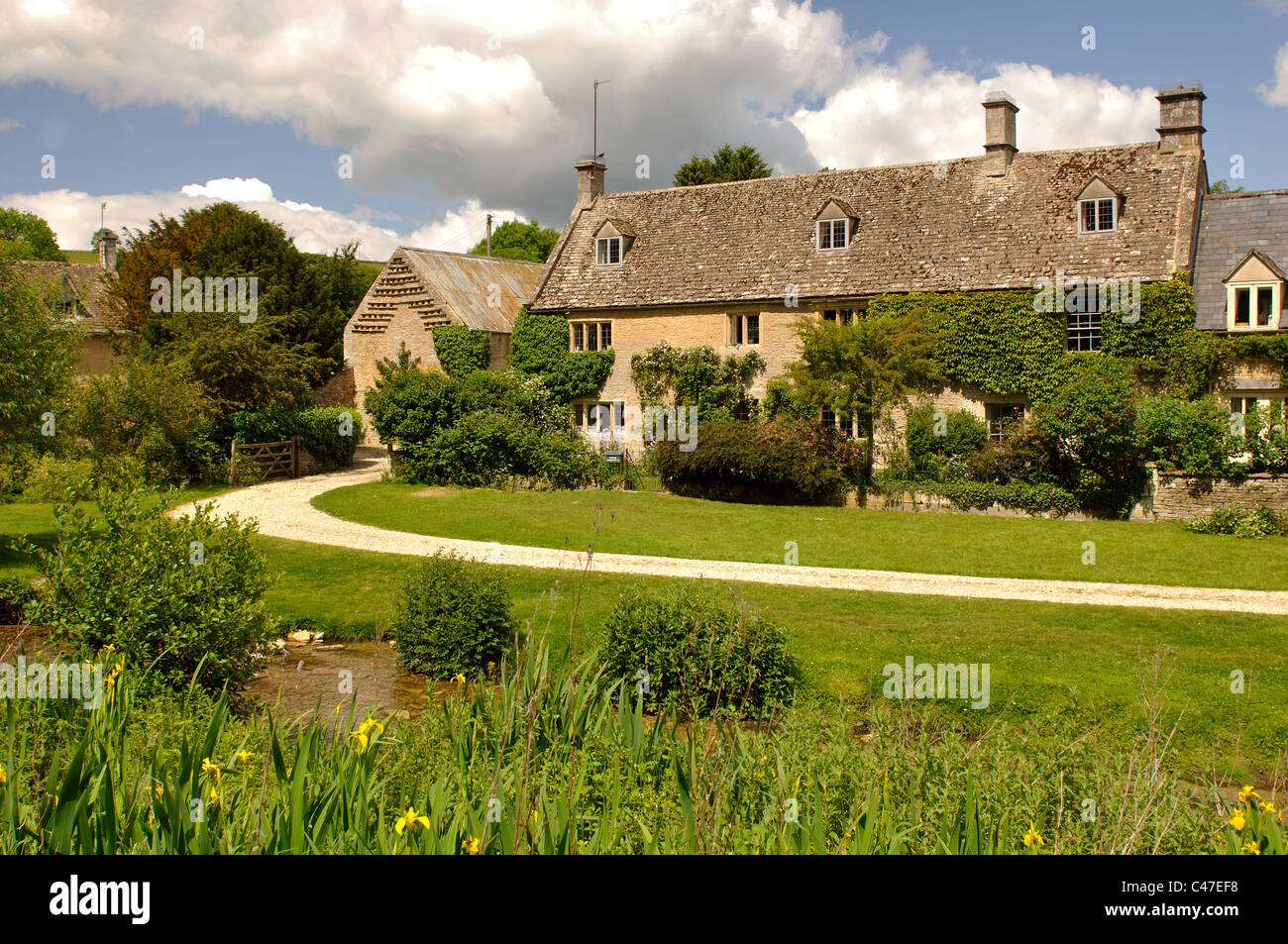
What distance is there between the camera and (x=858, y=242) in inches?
1233

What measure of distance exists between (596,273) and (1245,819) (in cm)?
3170

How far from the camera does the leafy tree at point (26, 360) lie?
16.0 meters

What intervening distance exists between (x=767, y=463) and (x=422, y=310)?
659 inches

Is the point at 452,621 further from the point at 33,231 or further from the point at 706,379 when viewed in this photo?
the point at 33,231

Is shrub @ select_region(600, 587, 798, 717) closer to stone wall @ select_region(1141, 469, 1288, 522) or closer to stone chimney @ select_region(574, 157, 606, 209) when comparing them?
stone wall @ select_region(1141, 469, 1288, 522)

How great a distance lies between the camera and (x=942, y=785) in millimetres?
5910

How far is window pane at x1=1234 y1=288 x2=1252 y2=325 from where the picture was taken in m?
26.3

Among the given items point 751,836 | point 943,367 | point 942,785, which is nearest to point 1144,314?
point 943,367

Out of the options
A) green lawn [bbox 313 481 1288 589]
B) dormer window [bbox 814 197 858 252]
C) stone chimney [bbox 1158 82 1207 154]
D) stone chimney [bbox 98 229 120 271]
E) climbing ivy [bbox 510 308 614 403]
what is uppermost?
stone chimney [bbox 98 229 120 271]

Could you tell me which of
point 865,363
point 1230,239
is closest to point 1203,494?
point 865,363

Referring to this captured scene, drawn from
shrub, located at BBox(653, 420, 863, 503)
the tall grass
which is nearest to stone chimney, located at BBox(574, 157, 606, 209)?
shrub, located at BBox(653, 420, 863, 503)

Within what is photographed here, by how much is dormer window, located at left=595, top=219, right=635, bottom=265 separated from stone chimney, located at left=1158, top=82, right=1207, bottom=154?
55.1 feet
